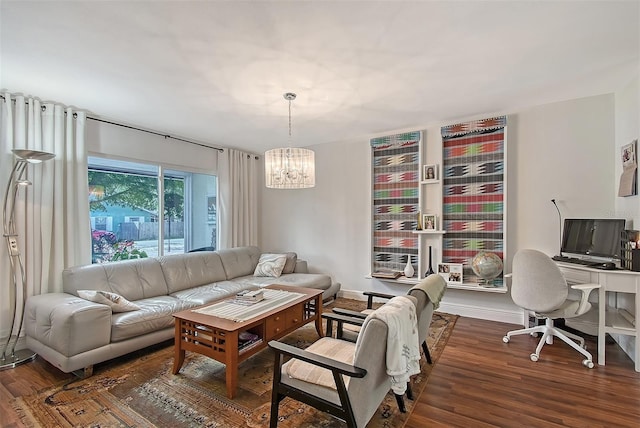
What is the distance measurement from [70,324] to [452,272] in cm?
395

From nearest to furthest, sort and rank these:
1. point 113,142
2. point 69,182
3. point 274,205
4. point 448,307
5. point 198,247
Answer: point 69,182 → point 113,142 → point 448,307 → point 198,247 → point 274,205

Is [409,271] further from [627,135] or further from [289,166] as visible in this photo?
[627,135]

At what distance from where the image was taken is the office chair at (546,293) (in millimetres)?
2589

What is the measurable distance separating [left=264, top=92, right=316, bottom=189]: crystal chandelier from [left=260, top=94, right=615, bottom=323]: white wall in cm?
172

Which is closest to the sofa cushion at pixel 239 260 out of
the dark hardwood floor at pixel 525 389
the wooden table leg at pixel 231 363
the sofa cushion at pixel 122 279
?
the sofa cushion at pixel 122 279

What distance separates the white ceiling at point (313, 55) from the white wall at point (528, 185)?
28cm

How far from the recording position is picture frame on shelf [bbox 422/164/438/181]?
3971 millimetres

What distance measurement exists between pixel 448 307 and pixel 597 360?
1.53m

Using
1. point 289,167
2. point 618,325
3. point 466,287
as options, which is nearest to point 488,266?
point 466,287

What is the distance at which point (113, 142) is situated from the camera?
3703 millimetres

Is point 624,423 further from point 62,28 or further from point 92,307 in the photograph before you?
point 62,28

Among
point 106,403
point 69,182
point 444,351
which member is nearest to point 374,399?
point 444,351

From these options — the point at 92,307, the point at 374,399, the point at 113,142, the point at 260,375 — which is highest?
the point at 113,142

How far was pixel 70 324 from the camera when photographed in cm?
230
